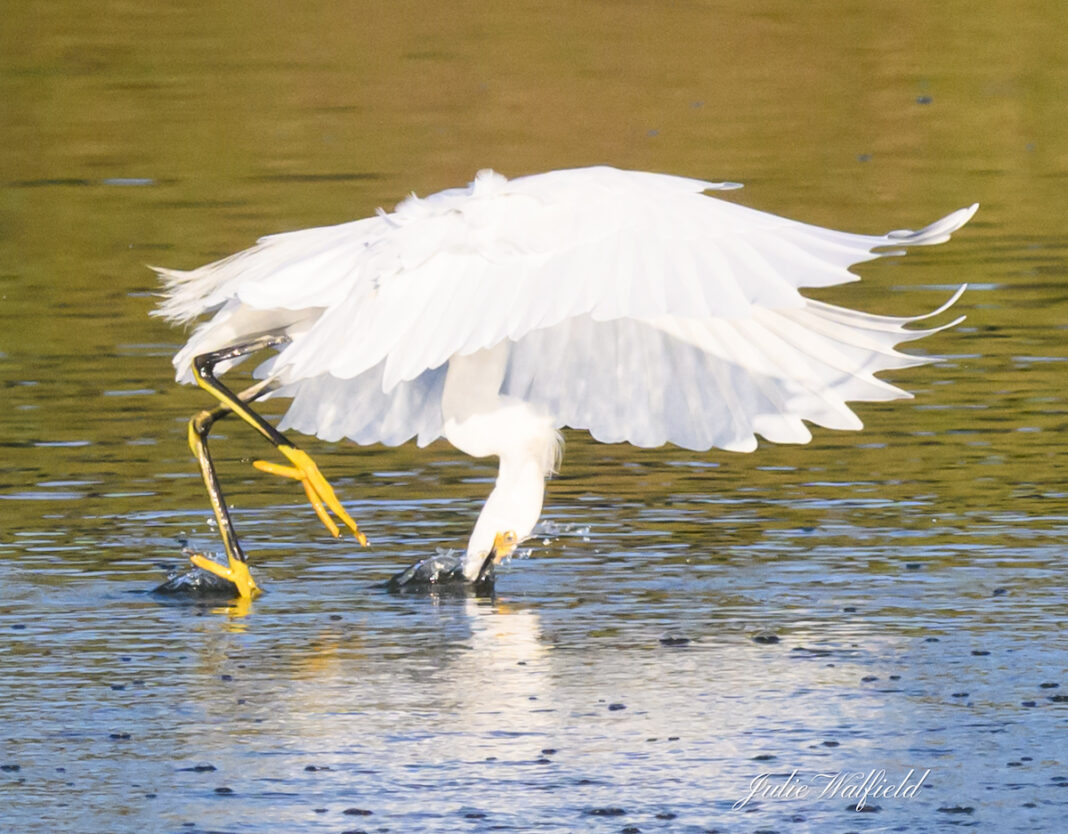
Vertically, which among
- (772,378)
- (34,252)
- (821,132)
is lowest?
(772,378)

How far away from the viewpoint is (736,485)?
10.8 meters

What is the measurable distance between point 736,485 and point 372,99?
672 inches

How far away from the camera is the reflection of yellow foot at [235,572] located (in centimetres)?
874

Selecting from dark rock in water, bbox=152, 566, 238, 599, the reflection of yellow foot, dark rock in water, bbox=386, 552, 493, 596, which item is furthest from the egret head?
dark rock in water, bbox=152, 566, 238, 599

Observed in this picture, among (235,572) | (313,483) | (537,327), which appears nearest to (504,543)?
(313,483)

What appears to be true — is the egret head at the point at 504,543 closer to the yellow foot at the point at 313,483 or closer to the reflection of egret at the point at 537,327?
the reflection of egret at the point at 537,327

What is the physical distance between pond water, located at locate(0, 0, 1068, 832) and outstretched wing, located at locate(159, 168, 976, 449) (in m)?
0.62

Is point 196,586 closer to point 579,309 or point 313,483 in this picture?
point 313,483

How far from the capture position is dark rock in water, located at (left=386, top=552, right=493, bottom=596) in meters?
8.89

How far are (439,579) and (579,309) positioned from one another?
1825 millimetres

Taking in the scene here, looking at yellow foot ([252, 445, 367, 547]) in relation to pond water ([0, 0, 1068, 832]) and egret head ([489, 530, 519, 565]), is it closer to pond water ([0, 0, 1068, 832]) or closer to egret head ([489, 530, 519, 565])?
pond water ([0, 0, 1068, 832])

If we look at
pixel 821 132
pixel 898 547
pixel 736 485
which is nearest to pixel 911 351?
pixel 736 485

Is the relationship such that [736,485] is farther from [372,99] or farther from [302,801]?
[372,99]

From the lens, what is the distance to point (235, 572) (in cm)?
876
